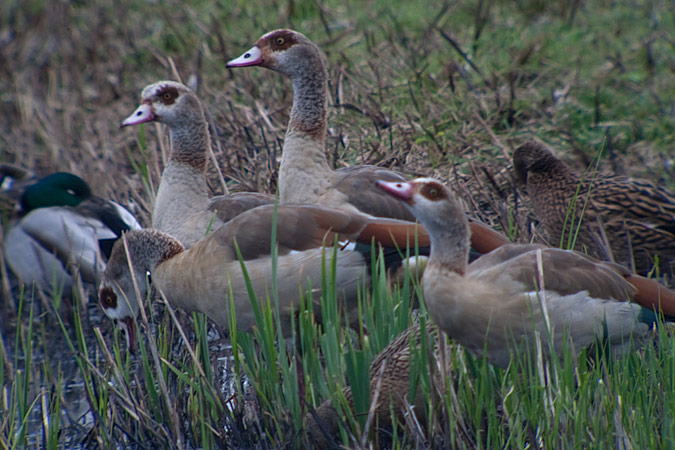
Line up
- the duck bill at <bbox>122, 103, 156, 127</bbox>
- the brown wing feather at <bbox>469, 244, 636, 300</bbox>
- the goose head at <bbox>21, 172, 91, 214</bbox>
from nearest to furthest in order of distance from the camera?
1. the brown wing feather at <bbox>469, 244, 636, 300</bbox>
2. the duck bill at <bbox>122, 103, 156, 127</bbox>
3. the goose head at <bbox>21, 172, 91, 214</bbox>

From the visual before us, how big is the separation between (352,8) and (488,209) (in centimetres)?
370

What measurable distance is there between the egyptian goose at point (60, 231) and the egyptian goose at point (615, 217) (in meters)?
2.47

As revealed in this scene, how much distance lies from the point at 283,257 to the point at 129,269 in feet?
2.30

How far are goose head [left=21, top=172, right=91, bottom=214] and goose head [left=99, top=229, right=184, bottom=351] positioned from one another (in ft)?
5.59

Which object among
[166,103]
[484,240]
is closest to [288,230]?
[484,240]

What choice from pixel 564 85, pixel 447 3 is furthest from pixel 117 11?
pixel 564 85

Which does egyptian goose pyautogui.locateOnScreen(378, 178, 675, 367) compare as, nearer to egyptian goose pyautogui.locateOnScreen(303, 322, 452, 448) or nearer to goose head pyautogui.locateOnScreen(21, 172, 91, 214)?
egyptian goose pyautogui.locateOnScreen(303, 322, 452, 448)

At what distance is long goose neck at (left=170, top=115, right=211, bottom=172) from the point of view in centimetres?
487

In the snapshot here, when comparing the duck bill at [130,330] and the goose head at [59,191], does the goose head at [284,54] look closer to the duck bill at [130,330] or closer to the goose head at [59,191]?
the duck bill at [130,330]

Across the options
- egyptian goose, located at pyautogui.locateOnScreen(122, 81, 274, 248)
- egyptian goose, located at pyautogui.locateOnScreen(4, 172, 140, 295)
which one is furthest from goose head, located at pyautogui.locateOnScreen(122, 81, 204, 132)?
egyptian goose, located at pyautogui.locateOnScreen(4, 172, 140, 295)

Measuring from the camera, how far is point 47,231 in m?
5.81

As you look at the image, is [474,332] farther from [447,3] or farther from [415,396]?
[447,3]

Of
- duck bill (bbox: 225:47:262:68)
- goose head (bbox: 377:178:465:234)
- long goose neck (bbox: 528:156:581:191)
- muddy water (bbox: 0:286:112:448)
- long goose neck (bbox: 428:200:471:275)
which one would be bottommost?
muddy water (bbox: 0:286:112:448)

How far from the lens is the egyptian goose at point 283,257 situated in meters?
3.77
